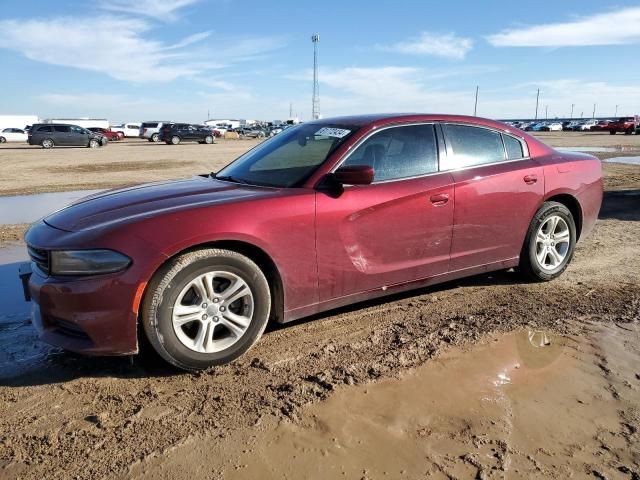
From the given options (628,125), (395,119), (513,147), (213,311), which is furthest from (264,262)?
(628,125)

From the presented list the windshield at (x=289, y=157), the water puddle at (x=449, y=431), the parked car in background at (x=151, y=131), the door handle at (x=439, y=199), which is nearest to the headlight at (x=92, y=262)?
the water puddle at (x=449, y=431)

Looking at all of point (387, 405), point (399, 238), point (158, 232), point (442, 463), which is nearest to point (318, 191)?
point (399, 238)

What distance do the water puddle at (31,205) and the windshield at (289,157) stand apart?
5.23 m

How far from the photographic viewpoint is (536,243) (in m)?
4.91

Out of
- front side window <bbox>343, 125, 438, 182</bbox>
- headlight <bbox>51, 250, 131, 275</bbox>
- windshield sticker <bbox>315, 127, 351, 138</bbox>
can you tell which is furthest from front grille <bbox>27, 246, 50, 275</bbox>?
windshield sticker <bbox>315, 127, 351, 138</bbox>

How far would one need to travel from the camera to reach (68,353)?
11.9 ft

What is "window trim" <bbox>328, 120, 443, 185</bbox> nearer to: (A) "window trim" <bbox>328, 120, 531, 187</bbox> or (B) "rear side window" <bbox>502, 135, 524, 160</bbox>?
(A) "window trim" <bbox>328, 120, 531, 187</bbox>

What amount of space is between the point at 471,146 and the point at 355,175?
1476 mm

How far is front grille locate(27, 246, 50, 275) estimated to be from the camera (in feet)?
10.5

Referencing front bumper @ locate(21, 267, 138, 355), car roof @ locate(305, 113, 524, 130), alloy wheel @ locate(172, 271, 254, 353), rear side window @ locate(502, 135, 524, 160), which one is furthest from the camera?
rear side window @ locate(502, 135, 524, 160)

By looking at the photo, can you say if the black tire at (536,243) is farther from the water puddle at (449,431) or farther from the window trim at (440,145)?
the water puddle at (449,431)

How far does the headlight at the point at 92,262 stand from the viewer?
3.03 meters

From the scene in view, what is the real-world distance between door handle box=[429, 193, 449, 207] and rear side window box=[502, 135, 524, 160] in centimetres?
101

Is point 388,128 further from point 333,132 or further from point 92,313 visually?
point 92,313
